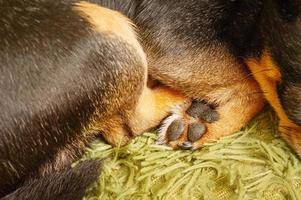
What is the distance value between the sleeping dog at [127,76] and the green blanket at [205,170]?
5 centimetres

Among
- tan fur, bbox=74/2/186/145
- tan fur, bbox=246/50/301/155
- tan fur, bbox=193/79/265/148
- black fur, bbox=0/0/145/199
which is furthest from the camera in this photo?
tan fur, bbox=193/79/265/148

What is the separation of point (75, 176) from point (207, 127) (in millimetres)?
555

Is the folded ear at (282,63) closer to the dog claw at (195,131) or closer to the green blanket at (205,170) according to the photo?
the green blanket at (205,170)

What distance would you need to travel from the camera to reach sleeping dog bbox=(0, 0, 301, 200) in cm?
187

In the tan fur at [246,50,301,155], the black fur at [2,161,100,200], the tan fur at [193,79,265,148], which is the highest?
the tan fur at [246,50,301,155]

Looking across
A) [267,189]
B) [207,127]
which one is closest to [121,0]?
[207,127]

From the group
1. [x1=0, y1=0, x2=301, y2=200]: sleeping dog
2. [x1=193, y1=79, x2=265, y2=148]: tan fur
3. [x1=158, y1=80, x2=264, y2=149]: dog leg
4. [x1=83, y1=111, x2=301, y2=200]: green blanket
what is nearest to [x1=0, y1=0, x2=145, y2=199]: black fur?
[x1=0, y1=0, x2=301, y2=200]: sleeping dog

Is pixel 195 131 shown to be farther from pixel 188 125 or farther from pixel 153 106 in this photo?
pixel 153 106

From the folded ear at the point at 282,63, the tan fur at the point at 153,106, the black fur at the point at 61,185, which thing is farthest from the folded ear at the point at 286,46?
the black fur at the point at 61,185

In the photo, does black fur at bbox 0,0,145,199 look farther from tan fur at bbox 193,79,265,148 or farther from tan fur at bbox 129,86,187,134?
tan fur at bbox 193,79,265,148

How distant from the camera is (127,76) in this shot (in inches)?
81.7

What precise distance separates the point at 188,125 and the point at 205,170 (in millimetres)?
189

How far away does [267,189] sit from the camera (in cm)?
211

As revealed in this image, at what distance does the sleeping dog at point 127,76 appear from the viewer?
6.12 feet
